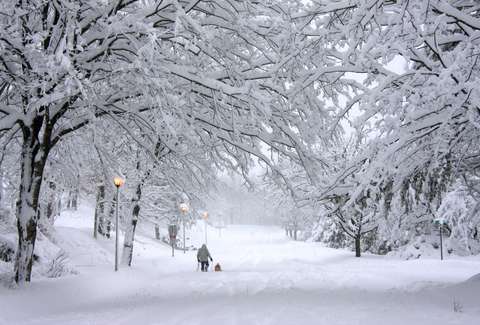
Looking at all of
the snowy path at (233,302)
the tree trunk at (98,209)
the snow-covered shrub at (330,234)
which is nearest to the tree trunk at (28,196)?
the snowy path at (233,302)

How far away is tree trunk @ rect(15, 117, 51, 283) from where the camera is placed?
9688 millimetres

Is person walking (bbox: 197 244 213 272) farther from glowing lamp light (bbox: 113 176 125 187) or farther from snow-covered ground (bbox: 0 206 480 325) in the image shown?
glowing lamp light (bbox: 113 176 125 187)

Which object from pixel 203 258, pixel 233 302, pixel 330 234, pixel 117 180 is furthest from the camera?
pixel 330 234

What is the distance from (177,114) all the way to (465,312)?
618cm

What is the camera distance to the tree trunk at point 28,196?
969cm

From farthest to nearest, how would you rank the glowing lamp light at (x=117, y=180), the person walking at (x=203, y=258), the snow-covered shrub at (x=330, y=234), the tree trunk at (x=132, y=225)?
the snow-covered shrub at (x=330, y=234) < the person walking at (x=203, y=258) < the tree trunk at (x=132, y=225) < the glowing lamp light at (x=117, y=180)

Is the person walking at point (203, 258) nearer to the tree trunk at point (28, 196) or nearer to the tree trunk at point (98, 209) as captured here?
the tree trunk at point (98, 209)

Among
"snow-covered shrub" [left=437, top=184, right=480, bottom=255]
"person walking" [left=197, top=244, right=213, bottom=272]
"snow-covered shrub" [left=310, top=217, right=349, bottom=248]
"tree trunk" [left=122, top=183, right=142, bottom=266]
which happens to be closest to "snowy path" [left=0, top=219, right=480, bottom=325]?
→ "tree trunk" [left=122, top=183, right=142, bottom=266]

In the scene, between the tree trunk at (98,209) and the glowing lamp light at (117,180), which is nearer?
the glowing lamp light at (117,180)

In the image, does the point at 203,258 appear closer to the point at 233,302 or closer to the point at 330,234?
the point at 233,302

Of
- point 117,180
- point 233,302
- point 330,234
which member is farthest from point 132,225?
point 330,234

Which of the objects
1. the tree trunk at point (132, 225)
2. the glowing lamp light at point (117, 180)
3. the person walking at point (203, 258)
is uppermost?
the glowing lamp light at point (117, 180)

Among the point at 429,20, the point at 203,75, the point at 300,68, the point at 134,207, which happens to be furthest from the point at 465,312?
the point at 134,207

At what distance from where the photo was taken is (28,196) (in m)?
9.84
